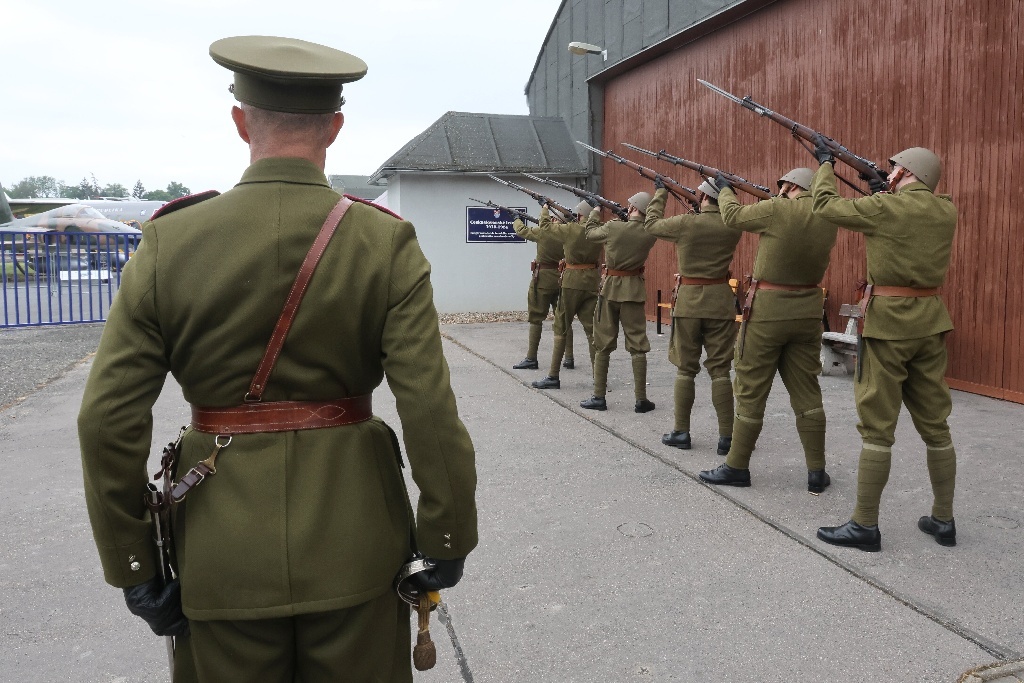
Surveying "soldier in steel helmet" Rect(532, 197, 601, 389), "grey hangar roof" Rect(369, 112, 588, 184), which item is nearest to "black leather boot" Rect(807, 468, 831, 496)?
"soldier in steel helmet" Rect(532, 197, 601, 389)

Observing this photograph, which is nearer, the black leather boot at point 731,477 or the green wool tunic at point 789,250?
the green wool tunic at point 789,250

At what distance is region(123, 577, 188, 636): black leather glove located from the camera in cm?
162

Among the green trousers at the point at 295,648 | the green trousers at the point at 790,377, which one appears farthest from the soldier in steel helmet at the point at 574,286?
the green trousers at the point at 295,648

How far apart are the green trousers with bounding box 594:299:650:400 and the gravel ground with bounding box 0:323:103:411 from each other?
223 inches

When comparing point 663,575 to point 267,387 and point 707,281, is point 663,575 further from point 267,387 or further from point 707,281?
point 707,281

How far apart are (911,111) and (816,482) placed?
521cm

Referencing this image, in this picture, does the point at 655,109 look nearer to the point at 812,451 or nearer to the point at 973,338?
the point at 973,338

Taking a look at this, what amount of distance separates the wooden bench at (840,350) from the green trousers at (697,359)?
324cm

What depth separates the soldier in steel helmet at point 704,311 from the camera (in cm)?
583

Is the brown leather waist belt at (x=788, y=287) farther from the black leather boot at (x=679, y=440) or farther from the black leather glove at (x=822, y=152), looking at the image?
the black leather boot at (x=679, y=440)

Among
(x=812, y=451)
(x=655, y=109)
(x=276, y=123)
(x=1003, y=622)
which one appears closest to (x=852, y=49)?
(x=655, y=109)

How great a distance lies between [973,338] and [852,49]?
3600 millimetres

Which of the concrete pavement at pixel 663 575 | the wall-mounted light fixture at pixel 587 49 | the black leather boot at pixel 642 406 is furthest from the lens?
the wall-mounted light fixture at pixel 587 49

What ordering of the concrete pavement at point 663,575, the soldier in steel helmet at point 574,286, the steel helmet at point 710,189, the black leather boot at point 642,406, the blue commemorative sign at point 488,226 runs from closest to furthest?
1. the concrete pavement at point 663,575
2. the steel helmet at point 710,189
3. the black leather boot at point 642,406
4. the soldier in steel helmet at point 574,286
5. the blue commemorative sign at point 488,226
